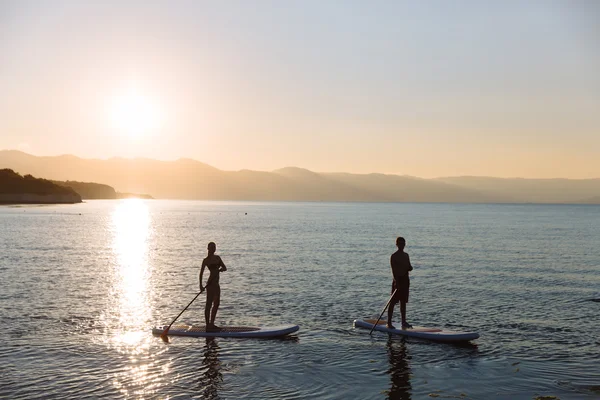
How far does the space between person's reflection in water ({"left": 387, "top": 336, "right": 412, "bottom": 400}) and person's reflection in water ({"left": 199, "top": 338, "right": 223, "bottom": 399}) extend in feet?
14.2

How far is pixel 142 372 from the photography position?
14391mm

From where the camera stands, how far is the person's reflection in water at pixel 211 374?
512 inches

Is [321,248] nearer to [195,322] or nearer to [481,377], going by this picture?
[195,322]

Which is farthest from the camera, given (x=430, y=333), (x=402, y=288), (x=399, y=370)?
(x=402, y=288)

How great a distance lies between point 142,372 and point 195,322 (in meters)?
6.64

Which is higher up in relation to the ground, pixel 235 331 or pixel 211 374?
pixel 235 331

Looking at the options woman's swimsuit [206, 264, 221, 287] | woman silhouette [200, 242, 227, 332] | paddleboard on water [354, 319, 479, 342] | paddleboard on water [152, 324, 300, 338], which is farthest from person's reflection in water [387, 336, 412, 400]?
woman's swimsuit [206, 264, 221, 287]

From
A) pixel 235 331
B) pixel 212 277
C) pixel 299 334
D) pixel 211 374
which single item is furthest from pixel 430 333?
pixel 211 374

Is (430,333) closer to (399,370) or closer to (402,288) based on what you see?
(402,288)

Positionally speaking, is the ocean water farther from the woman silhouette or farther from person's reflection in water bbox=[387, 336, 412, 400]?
the woman silhouette

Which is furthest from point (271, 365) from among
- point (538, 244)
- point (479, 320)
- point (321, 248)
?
point (538, 244)

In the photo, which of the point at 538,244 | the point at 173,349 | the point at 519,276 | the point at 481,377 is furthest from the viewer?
the point at 538,244

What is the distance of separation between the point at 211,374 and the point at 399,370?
520cm

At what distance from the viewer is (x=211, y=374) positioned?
14.4 meters
